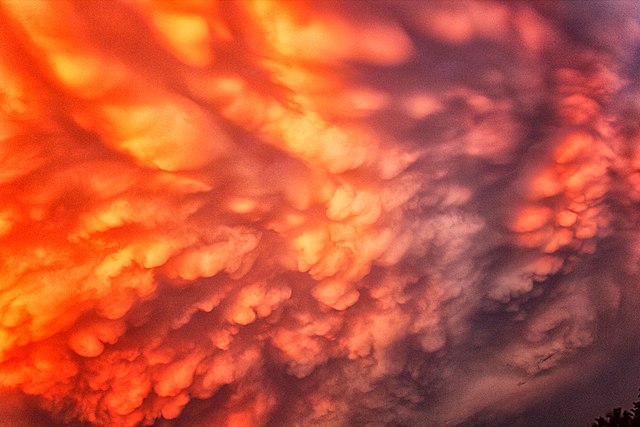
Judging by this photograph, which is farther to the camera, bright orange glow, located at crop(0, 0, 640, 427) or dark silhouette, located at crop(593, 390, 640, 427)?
dark silhouette, located at crop(593, 390, 640, 427)

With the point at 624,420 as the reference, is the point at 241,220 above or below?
above

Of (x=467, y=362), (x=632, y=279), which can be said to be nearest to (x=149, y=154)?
(x=467, y=362)

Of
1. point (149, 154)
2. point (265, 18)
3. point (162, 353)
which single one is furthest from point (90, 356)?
point (265, 18)

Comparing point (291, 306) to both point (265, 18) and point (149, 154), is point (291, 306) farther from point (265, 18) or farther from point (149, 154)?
point (265, 18)

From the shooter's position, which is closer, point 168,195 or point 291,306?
point 168,195

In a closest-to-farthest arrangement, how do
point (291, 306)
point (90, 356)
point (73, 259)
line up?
point (73, 259) < point (90, 356) < point (291, 306)

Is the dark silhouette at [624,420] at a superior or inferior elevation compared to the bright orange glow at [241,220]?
inferior

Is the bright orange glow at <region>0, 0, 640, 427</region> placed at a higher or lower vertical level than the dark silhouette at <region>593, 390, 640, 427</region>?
higher

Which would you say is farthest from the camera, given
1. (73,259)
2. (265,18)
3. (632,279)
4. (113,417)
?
(632,279)

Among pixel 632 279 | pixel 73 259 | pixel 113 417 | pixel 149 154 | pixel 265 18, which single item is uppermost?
pixel 265 18

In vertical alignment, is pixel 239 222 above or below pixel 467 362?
above

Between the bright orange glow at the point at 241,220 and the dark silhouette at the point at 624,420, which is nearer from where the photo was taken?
the bright orange glow at the point at 241,220
